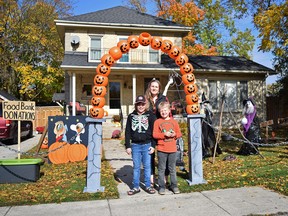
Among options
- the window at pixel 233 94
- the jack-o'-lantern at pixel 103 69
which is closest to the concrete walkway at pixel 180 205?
the jack-o'-lantern at pixel 103 69

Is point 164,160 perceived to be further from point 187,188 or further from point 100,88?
point 100,88

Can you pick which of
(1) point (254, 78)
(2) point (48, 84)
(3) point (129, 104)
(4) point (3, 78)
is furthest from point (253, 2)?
(4) point (3, 78)

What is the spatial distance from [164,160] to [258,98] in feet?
53.6

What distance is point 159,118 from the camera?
202 inches

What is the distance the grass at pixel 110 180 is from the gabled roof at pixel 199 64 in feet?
32.3

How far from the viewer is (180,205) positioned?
440cm

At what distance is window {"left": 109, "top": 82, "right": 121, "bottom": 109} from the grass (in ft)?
36.5

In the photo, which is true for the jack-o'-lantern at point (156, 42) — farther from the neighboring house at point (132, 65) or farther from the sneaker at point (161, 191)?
the neighboring house at point (132, 65)

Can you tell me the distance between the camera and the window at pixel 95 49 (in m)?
17.8

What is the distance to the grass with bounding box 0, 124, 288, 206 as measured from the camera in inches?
191

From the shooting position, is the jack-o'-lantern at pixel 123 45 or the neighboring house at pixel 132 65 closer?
the jack-o'-lantern at pixel 123 45

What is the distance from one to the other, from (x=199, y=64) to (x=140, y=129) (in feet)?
48.6

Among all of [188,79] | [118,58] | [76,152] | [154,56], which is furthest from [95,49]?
[188,79]

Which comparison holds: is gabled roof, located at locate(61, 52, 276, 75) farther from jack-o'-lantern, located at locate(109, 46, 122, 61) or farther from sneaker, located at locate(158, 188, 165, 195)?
sneaker, located at locate(158, 188, 165, 195)
